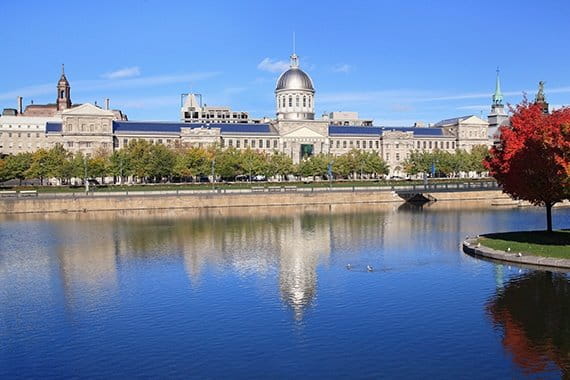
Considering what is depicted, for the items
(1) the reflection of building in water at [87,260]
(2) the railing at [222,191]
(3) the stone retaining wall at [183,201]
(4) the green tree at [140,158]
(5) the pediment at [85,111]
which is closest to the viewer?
(1) the reflection of building in water at [87,260]

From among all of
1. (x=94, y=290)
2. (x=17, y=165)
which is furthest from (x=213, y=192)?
(x=94, y=290)

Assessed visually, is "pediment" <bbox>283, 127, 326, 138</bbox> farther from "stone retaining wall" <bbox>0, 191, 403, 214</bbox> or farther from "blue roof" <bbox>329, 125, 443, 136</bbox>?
"stone retaining wall" <bbox>0, 191, 403, 214</bbox>

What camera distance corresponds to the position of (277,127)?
13200 cm

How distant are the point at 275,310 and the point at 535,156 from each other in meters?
19.7

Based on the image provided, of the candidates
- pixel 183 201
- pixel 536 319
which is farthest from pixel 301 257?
pixel 183 201

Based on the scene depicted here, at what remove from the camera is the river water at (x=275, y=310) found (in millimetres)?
18547

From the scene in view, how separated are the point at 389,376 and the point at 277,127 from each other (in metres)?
116

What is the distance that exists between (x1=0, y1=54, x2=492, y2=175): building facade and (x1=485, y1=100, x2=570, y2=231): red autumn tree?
267ft

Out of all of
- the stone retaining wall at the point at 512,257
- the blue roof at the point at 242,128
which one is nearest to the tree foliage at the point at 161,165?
the blue roof at the point at 242,128

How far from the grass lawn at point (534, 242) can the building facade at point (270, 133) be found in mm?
82767

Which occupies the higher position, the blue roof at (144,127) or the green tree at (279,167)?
the blue roof at (144,127)

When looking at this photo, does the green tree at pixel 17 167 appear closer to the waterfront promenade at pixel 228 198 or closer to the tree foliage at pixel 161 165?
the tree foliage at pixel 161 165

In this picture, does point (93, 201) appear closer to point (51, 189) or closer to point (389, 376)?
point (51, 189)

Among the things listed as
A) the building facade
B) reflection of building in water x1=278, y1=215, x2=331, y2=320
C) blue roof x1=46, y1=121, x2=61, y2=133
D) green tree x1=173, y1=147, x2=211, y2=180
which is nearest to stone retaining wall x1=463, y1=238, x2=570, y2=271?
reflection of building in water x1=278, y1=215, x2=331, y2=320
